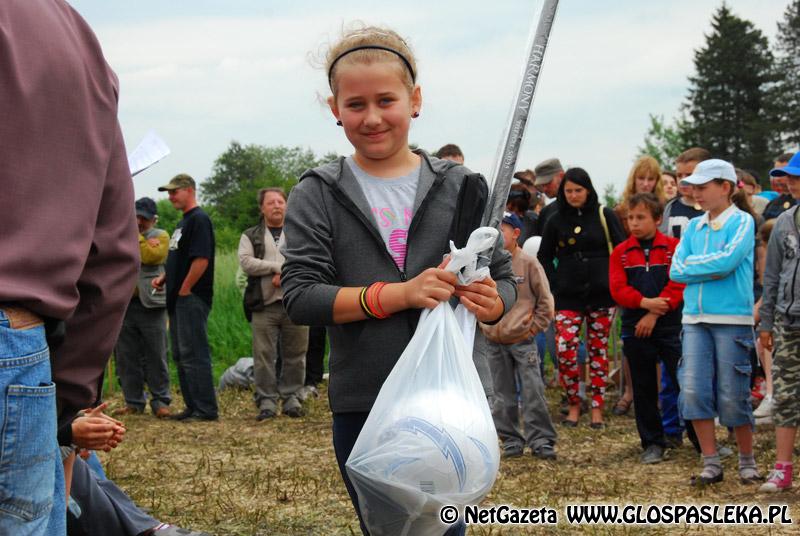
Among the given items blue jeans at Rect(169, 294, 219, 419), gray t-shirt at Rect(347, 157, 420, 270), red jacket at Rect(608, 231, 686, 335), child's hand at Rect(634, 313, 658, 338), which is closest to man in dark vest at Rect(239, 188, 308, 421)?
blue jeans at Rect(169, 294, 219, 419)

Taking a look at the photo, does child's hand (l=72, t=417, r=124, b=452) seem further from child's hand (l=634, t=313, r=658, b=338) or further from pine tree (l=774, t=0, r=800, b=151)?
pine tree (l=774, t=0, r=800, b=151)

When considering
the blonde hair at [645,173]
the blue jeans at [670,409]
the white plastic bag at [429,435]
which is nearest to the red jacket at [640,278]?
the blue jeans at [670,409]

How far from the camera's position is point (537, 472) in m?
6.54

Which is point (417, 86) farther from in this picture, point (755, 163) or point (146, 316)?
point (755, 163)

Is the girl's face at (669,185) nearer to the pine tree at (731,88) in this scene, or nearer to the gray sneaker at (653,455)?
the gray sneaker at (653,455)

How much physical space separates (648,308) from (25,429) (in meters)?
5.48

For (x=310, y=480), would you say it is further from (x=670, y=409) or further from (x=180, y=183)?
(x=180, y=183)

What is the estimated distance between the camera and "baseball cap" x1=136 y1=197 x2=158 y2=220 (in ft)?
32.0

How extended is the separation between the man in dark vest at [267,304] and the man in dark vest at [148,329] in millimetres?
954

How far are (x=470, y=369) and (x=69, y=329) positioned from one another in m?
0.97

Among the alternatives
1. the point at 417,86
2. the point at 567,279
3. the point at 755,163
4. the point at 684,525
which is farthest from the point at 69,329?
the point at 755,163

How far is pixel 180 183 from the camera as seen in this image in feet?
31.3

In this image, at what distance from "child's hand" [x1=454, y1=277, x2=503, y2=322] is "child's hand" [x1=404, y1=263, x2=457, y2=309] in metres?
0.07

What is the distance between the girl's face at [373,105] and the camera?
8.57 feet
